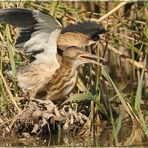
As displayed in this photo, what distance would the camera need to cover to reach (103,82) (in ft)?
18.8

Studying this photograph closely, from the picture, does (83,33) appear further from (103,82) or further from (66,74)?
(103,82)

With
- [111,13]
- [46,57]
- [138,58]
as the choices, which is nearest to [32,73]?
[46,57]

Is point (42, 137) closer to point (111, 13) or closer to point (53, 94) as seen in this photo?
point (53, 94)

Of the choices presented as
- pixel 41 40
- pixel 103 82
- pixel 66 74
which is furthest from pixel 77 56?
pixel 103 82

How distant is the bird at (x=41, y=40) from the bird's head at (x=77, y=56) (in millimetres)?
16

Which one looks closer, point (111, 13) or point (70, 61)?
point (70, 61)

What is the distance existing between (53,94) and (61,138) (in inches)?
20.0

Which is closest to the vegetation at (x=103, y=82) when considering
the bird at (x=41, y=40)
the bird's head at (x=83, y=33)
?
the bird at (x=41, y=40)

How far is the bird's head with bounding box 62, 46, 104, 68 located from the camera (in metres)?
5.24

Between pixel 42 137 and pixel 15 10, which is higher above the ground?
pixel 15 10

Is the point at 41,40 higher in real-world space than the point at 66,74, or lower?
higher

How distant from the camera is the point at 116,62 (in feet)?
21.8

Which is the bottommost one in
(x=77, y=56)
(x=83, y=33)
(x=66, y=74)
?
(x=66, y=74)

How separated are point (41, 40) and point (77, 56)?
292 millimetres
